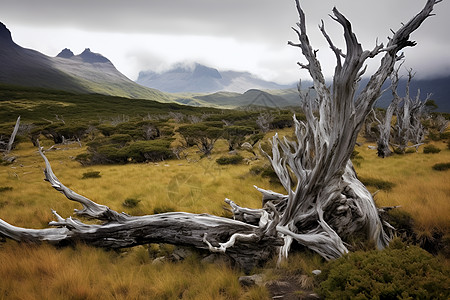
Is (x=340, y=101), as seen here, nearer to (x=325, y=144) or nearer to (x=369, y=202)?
(x=325, y=144)

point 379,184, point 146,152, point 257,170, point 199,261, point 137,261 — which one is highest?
point 379,184

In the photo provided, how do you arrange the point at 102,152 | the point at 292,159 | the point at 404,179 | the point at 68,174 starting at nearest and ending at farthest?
the point at 292,159 → the point at 404,179 → the point at 68,174 → the point at 102,152

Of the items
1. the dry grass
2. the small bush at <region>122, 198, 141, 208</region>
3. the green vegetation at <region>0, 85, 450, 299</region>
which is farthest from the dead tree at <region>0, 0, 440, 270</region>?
the small bush at <region>122, 198, 141, 208</region>

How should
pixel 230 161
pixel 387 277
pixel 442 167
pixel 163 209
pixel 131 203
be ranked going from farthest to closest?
1. pixel 230 161
2. pixel 442 167
3. pixel 131 203
4. pixel 163 209
5. pixel 387 277

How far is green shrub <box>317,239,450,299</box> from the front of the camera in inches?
90.7

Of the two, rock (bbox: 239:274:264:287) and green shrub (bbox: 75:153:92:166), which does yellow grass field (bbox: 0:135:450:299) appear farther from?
green shrub (bbox: 75:153:92:166)

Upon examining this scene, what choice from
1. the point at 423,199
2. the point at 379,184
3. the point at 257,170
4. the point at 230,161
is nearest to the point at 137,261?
the point at 423,199

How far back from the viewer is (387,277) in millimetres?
2518

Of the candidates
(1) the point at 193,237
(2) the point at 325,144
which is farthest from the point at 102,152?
(2) the point at 325,144

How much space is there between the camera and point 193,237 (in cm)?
385

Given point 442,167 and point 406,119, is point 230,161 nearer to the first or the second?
point 442,167

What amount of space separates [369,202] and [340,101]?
6.27 ft

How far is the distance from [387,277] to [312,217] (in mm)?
1587

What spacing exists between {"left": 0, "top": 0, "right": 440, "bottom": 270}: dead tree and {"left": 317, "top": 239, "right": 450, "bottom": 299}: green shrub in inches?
23.5
